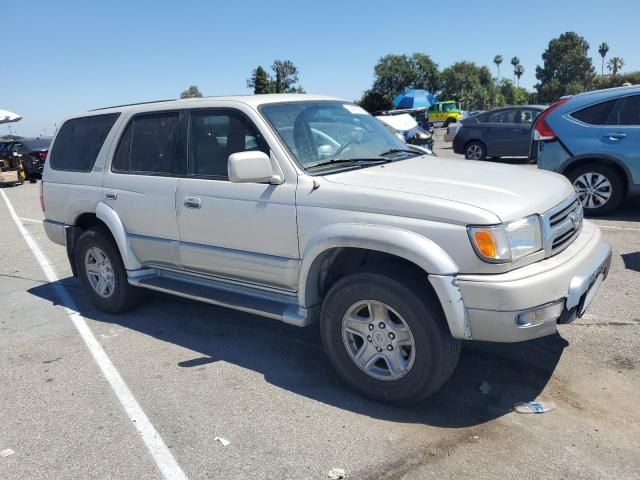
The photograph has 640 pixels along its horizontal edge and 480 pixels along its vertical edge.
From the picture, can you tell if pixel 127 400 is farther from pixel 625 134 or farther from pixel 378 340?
pixel 625 134

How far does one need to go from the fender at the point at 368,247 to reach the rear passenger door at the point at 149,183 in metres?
1.38

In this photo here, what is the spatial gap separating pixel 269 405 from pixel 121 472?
97 cm

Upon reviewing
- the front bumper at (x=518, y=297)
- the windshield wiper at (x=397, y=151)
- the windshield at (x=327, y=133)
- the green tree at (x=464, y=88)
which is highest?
the green tree at (x=464, y=88)

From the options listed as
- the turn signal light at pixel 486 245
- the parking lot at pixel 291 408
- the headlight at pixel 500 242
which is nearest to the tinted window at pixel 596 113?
the parking lot at pixel 291 408

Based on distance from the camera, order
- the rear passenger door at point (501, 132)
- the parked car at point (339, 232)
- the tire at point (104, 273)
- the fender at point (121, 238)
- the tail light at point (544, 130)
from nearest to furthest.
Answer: the parked car at point (339, 232), the fender at point (121, 238), the tire at point (104, 273), the tail light at point (544, 130), the rear passenger door at point (501, 132)

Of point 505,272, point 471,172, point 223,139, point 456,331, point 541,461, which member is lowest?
point 541,461

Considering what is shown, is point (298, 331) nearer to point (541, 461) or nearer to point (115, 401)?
point (115, 401)

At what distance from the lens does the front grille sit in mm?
3299

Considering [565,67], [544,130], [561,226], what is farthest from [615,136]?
[565,67]

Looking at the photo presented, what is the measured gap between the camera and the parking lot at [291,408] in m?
2.99

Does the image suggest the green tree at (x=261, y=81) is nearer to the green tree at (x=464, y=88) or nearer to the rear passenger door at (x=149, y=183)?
the green tree at (x=464, y=88)

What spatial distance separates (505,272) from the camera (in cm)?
306

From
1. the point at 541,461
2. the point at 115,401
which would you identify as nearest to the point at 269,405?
the point at 115,401

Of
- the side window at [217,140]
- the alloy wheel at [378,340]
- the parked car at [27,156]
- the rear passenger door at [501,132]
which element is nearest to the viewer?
the alloy wheel at [378,340]
